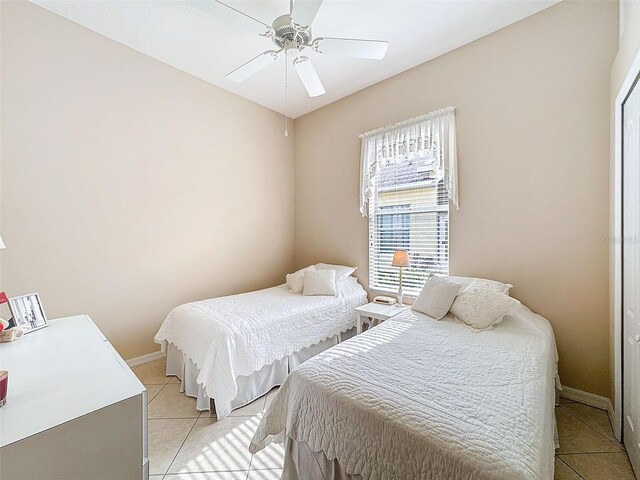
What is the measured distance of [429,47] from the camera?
105 inches

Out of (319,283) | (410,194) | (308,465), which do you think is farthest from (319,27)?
(308,465)

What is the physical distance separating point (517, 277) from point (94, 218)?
3722 millimetres

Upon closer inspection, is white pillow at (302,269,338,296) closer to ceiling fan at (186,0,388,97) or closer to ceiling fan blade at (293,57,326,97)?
ceiling fan blade at (293,57,326,97)

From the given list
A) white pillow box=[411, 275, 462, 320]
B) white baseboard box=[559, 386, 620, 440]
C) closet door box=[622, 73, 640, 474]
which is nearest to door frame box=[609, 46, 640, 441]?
closet door box=[622, 73, 640, 474]

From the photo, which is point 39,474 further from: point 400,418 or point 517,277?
point 517,277

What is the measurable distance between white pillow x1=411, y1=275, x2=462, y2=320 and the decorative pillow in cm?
5

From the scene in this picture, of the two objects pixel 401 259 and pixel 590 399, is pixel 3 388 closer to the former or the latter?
pixel 401 259

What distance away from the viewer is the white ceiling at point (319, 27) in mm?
2201

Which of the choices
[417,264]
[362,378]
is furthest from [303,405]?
[417,264]

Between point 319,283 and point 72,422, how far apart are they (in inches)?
95.7

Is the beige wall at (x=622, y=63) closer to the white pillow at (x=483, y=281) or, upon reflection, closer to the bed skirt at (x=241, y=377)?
the white pillow at (x=483, y=281)

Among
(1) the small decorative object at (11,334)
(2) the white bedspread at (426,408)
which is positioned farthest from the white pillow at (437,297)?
(1) the small decorative object at (11,334)

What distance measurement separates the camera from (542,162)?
2.27m

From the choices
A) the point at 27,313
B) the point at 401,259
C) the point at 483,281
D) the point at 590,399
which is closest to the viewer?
the point at 27,313
